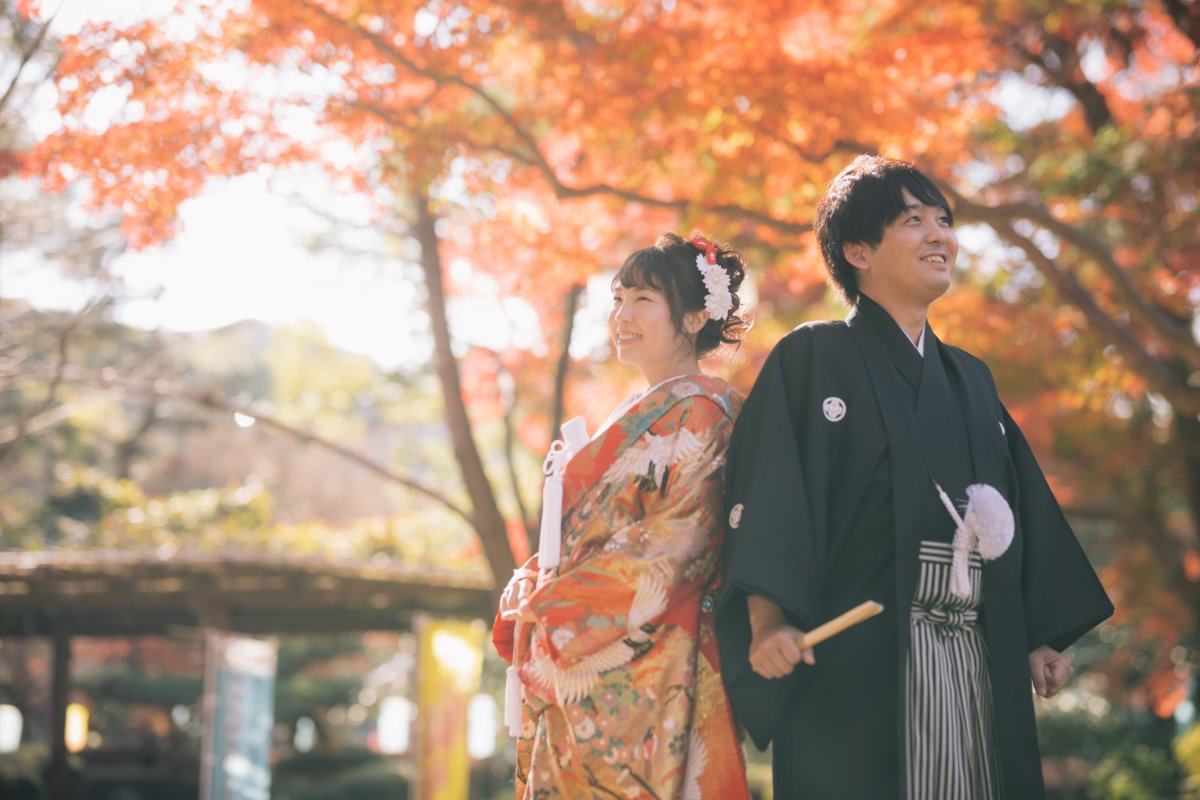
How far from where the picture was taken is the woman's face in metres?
3.05

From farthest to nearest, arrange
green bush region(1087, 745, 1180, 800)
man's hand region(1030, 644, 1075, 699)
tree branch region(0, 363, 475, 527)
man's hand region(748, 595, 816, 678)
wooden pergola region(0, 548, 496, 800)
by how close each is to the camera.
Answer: green bush region(1087, 745, 1180, 800), wooden pergola region(0, 548, 496, 800), tree branch region(0, 363, 475, 527), man's hand region(1030, 644, 1075, 699), man's hand region(748, 595, 816, 678)

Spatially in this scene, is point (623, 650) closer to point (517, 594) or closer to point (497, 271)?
point (517, 594)

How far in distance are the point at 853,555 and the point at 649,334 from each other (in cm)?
83

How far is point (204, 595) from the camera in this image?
1023cm

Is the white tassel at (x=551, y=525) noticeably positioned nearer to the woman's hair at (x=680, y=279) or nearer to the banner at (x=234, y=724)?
the woman's hair at (x=680, y=279)

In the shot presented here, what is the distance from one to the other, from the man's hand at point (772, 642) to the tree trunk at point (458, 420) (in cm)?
487

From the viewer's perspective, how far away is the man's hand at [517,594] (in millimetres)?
2875

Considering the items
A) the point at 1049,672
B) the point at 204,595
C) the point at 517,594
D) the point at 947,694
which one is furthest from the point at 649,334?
the point at 204,595

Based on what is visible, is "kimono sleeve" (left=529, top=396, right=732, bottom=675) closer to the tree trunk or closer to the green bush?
the tree trunk

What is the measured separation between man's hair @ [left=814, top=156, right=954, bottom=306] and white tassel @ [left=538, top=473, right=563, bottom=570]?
2.99 feet

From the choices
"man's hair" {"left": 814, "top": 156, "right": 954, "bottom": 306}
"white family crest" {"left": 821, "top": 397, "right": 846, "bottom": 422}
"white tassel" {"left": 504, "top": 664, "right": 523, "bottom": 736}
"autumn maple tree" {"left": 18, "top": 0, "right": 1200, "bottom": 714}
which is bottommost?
"white tassel" {"left": 504, "top": 664, "right": 523, "bottom": 736}

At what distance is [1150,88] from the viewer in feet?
36.0

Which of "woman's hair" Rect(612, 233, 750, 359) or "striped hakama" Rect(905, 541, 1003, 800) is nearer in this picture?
"striped hakama" Rect(905, 541, 1003, 800)

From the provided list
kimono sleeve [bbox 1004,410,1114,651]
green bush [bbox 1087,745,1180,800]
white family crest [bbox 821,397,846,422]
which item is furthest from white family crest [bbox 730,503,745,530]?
green bush [bbox 1087,745,1180,800]
